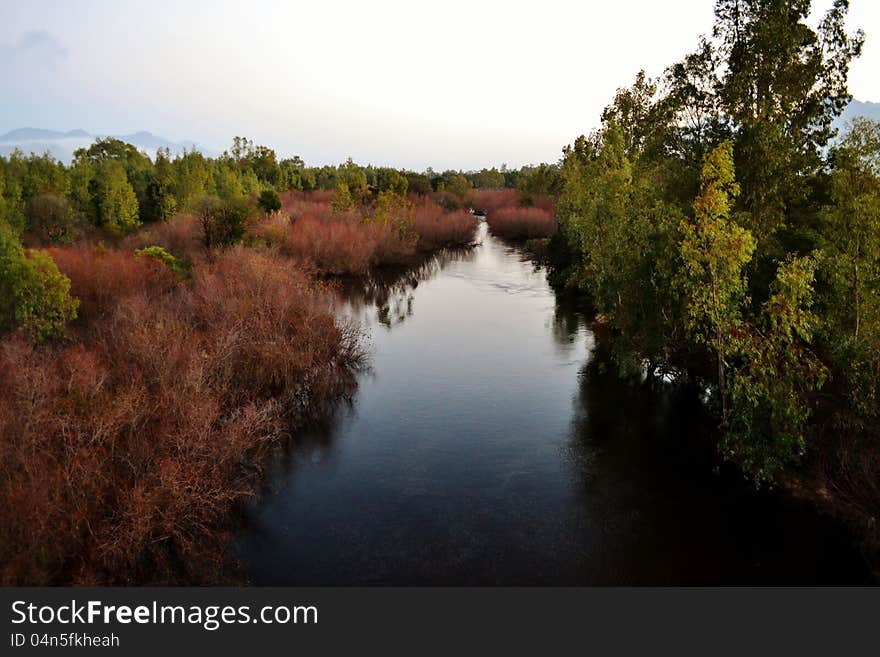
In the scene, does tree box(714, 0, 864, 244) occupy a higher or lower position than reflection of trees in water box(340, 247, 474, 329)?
higher

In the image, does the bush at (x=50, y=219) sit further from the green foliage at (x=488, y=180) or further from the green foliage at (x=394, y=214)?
the green foliage at (x=488, y=180)

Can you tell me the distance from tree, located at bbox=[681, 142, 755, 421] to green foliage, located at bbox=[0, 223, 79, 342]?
2098cm

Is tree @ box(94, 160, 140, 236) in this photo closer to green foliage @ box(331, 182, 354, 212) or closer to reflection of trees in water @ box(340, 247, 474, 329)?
green foliage @ box(331, 182, 354, 212)

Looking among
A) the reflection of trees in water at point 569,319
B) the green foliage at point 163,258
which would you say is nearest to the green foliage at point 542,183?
the reflection of trees in water at point 569,319

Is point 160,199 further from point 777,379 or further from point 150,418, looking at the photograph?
point 777,379

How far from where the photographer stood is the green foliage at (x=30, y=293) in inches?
792

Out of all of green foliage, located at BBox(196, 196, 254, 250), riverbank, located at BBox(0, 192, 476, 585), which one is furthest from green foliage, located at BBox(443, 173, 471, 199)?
riverbank, located at BBox(0, 192, 476, 585)

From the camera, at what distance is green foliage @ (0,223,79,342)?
2012cm

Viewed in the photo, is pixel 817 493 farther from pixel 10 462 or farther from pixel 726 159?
pixel 10 462

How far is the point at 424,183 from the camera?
102 metres
